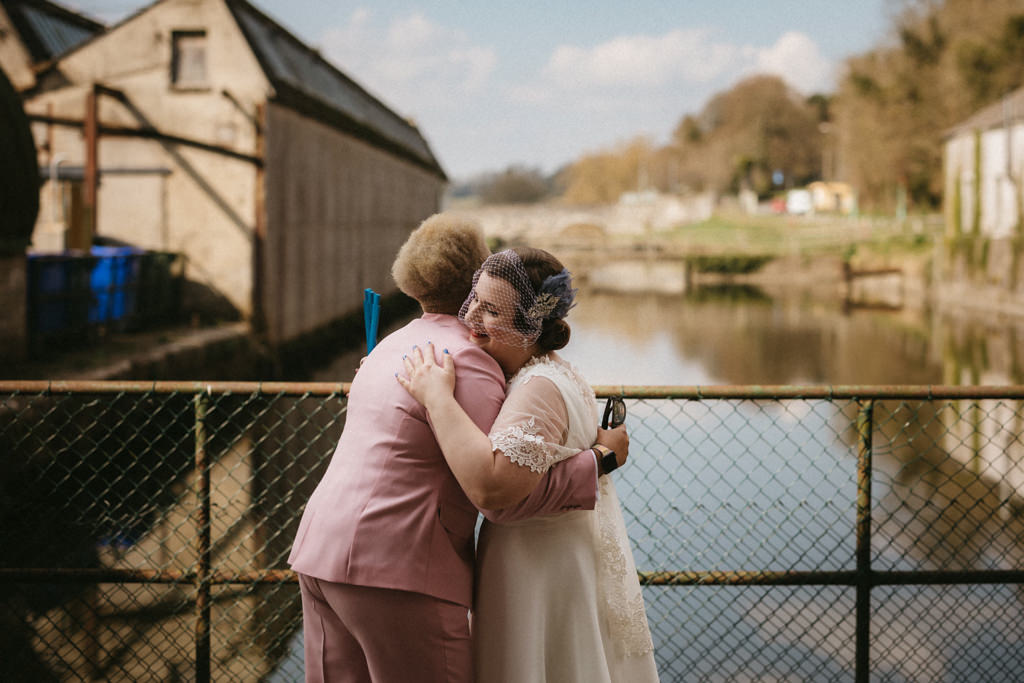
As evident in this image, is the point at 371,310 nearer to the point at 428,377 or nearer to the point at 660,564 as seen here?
the point at 428,377

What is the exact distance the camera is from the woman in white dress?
2.19 meters

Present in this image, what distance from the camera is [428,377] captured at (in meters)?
2.22

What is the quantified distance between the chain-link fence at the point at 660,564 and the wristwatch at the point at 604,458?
865 millimetres

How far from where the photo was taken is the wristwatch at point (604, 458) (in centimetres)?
236

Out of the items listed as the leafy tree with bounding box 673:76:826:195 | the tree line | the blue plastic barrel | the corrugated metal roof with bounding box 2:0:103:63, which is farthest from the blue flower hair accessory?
the leafy tree with bounding box 673:76:826:195

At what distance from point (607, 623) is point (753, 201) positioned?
93038 millimetres

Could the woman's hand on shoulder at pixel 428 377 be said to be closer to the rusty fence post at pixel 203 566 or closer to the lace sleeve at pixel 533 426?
the lace sleeve at pixel 533 426

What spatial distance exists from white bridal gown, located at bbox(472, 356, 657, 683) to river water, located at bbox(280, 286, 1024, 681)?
4.74ft

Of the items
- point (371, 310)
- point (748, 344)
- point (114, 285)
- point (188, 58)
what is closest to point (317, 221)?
point (188, 58)

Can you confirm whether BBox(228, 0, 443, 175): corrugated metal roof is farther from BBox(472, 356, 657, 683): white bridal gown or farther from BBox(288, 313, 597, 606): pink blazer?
BBox(472, 356, 657, 683): white bridal gown

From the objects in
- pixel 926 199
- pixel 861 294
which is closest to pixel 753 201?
pixel 926 199

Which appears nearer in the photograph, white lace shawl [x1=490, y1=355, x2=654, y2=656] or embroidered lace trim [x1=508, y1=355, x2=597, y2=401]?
white lace shawl [x1=490, y1=355, x2=654, y2=656]

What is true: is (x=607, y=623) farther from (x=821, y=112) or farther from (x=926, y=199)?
(x=821, y=112)

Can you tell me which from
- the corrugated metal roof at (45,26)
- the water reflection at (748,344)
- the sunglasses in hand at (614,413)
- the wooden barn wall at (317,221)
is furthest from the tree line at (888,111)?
the sunglasses in hand at (614,413)
